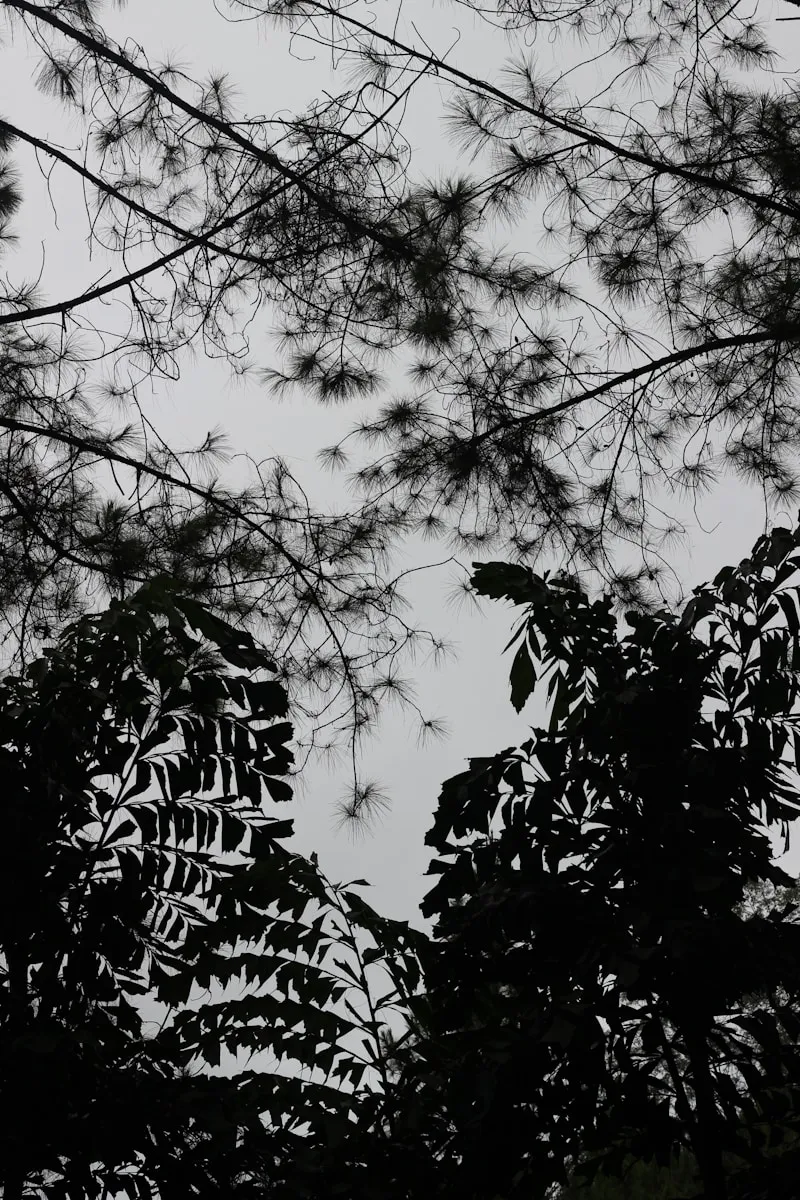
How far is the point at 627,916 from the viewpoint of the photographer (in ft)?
5.81

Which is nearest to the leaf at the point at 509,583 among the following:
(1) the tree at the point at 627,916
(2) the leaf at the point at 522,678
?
(1) the tree at the point at 627,916

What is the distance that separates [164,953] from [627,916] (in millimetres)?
1023

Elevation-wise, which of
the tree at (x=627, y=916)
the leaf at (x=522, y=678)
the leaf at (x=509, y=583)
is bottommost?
the tree at (x=627, y=916)

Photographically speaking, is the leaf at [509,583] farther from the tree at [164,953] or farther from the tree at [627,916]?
the tree at [164,953]

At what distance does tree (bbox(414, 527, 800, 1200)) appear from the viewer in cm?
173

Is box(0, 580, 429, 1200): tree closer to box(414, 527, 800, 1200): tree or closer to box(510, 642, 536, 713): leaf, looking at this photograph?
box(414, 527, 800, 1200): tree

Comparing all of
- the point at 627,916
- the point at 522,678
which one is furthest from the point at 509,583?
the point at 627,916

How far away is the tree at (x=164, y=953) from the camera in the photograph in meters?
1.82

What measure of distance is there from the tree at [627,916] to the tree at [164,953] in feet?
0.66

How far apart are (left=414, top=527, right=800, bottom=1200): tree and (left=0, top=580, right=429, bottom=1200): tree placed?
0.20m

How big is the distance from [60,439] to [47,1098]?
2.53 meters

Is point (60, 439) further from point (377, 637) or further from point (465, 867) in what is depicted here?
point (465, 867)

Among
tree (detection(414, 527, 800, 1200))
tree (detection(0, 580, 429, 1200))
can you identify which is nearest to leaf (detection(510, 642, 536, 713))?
tree (detection(414, 527, 800, 1200))

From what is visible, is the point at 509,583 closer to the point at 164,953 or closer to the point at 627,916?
the point at 627,916
